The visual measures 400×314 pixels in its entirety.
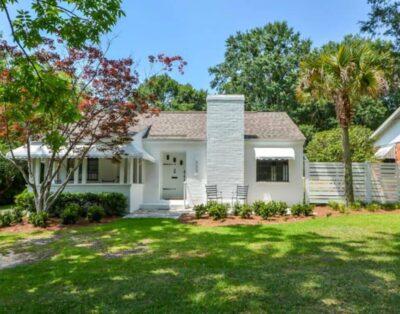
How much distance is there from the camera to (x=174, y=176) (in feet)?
75.0

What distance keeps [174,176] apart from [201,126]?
12.5 feet

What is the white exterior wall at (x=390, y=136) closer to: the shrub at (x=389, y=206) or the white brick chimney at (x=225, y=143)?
the shrub at (x=389, y=206)

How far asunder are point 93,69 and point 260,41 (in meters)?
35.5

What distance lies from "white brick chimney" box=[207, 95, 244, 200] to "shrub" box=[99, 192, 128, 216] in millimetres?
5265

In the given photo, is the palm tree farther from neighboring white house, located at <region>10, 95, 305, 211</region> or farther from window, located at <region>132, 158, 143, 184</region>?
window, located at <region>132, 158, 143, 184</region>

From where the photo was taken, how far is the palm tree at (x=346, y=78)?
676 inches

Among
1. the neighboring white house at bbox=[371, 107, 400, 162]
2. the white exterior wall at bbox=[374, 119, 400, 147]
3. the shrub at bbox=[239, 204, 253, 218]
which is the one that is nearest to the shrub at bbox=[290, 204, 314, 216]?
the shrub at bbox=[239, 204, 253, 218]

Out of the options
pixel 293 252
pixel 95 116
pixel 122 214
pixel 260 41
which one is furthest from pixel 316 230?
pixel 260 41

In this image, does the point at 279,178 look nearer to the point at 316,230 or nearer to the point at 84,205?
the point at 316,230

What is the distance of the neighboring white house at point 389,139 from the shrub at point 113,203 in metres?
19.7

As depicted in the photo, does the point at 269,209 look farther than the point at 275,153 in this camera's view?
No

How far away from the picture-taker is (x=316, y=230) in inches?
500

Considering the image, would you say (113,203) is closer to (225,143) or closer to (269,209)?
(225,143)

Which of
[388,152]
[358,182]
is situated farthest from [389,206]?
[388,152]
